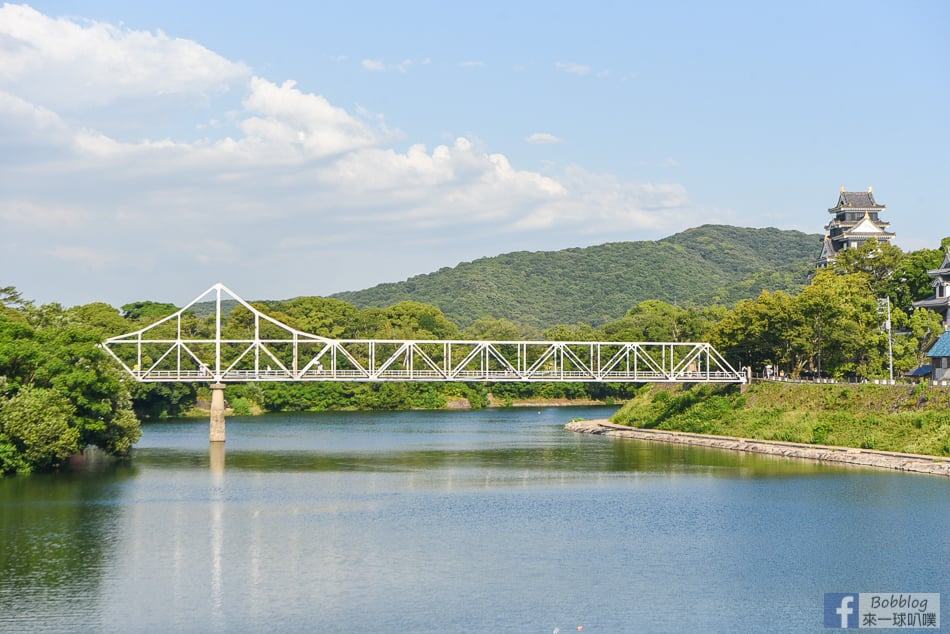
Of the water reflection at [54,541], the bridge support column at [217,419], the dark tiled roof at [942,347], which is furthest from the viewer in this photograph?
the bridge support column at [217,419]

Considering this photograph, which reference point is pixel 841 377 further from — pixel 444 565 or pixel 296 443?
pixel 444 565

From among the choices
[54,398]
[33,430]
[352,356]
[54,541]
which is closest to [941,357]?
[54,398]

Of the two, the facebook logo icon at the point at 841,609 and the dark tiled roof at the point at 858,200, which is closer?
the facebook logo icon at the point at 841,609

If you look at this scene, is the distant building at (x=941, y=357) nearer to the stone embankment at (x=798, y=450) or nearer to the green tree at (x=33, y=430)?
the stone embankment at (x=798, y=450)

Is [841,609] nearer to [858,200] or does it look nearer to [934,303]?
[934,303]

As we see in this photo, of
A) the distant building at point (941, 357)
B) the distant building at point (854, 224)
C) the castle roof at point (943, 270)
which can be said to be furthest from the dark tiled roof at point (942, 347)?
the distant building at point (854, 224)

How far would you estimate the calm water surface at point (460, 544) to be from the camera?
3353 cm

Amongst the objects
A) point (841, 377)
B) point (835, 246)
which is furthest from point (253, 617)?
point (835, 246)

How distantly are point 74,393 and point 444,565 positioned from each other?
108 ft

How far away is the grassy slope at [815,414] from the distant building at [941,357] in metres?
5.55

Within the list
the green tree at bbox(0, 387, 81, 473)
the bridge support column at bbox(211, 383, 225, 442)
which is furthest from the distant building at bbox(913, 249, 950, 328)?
the green tree at bbox(0, 387, 81, 473)

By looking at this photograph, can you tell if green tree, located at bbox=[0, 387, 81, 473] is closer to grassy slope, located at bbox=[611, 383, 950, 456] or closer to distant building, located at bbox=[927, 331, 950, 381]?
grassy slope, located at bbox=[611, 383, 950, 456]

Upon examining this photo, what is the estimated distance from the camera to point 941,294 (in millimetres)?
93625

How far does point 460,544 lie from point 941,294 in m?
63.8
